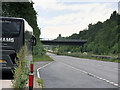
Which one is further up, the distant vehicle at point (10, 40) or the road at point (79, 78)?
the distant vehicle at point (10, 40)

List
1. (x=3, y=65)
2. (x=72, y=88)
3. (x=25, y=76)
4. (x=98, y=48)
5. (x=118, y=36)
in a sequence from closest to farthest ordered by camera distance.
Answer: (x=25, y=76) → (x=72, y=88) → (x=3, y=65) → (x=118, y=36) → (x=98, y=48)

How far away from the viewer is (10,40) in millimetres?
11117

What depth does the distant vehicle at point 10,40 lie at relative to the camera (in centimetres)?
1077

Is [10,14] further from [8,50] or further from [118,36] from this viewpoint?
[118,36]

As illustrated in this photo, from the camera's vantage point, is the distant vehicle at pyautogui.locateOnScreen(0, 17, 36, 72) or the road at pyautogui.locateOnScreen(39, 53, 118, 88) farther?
the distant vehicle at pyautogui.locateOnScreen(0, 17, 36, 72)

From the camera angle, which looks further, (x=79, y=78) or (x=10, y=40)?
(x=79, y=78)

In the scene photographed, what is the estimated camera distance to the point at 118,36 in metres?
78.2

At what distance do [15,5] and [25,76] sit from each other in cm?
2200

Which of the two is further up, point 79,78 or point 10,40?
point 10,40

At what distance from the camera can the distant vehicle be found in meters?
10.8

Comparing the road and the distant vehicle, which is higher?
the distant vehicle

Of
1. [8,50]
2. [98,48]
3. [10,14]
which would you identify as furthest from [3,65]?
[98,48]

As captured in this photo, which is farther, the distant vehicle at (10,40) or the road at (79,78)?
the distant vehicle at (10,40)

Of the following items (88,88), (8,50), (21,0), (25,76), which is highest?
(21,0)
